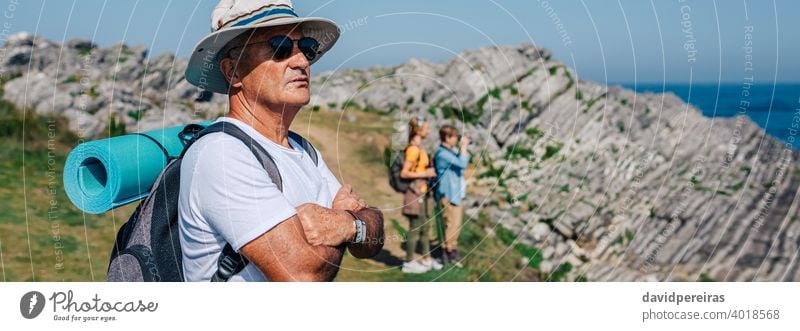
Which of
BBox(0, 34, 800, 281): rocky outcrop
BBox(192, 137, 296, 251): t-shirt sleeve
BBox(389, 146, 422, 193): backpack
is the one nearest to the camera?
BBox(192, 137, 296, 251): t-shirt sleeve

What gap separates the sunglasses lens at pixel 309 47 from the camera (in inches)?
171

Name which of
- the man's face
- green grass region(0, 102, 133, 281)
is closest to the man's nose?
the man's face

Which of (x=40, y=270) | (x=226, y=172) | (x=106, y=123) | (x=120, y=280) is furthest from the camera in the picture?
(x=106, y=123)

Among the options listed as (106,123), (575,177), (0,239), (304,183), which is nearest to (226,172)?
(304,183)

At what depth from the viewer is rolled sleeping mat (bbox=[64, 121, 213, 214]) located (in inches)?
175

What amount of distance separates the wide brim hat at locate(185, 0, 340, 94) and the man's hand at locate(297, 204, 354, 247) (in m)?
0.86

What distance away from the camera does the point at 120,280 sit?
4512mm

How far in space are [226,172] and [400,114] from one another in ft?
55.0

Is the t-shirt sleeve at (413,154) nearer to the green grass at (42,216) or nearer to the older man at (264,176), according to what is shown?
the green grass at (42,216)

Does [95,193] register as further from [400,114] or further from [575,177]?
[400,114]

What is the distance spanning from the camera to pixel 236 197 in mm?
3793

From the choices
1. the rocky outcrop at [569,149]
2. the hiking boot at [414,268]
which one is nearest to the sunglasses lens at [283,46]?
the rocky outcrop at [569,149]

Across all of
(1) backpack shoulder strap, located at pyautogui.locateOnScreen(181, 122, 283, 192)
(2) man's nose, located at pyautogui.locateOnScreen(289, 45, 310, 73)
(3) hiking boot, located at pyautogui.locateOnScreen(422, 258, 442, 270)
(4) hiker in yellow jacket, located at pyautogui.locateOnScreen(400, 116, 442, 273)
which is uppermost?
(2) man's nose, located at pyautogui.locateOnScreen(289, 45, 310, 73)

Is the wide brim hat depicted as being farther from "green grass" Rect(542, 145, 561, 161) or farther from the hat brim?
"green grass" Rect(542, 145, 561, 161)
